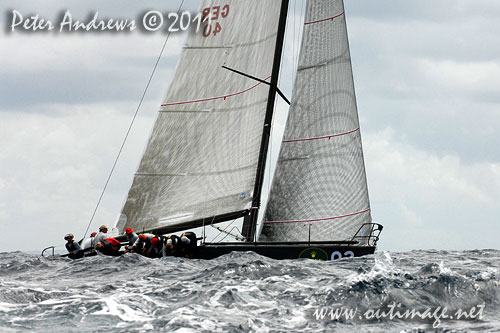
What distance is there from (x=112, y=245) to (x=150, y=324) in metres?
10.9

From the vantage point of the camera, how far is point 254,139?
72.7 feet

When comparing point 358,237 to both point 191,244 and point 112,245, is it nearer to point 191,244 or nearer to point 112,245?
point 191,244

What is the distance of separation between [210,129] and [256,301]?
11.2m

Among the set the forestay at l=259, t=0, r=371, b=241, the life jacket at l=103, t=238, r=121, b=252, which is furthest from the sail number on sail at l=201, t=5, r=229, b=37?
the life jacket at l=103, t=238, r=121, b=252

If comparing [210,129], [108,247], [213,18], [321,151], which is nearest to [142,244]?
A: [108,247]

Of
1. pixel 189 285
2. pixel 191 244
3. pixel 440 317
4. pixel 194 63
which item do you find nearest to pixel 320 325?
pixel 440 317

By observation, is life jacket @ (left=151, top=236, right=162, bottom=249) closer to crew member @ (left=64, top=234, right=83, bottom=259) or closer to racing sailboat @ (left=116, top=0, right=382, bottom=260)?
racing sailboat @ (left=116, top=0, right=382, bottom=260)

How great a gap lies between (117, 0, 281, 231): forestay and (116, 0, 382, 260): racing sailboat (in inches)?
1.3

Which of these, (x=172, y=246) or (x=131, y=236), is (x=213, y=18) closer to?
(x=131, y=236)

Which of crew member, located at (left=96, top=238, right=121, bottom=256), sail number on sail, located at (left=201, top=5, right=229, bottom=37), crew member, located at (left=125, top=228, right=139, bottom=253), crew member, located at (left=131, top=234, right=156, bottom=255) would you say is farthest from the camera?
sail number on sail, located at (left=201, top=5, right=229, bottom=37)

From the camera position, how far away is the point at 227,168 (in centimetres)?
2209

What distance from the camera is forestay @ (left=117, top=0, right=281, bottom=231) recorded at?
22.0 m

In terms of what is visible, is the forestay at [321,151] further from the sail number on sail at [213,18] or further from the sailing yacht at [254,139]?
the sail number on sail at [213,18]

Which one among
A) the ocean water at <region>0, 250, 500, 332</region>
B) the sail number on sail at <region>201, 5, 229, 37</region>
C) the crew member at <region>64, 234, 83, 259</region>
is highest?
the sail number on sail at <region>201, 5, 229, 37</region>
